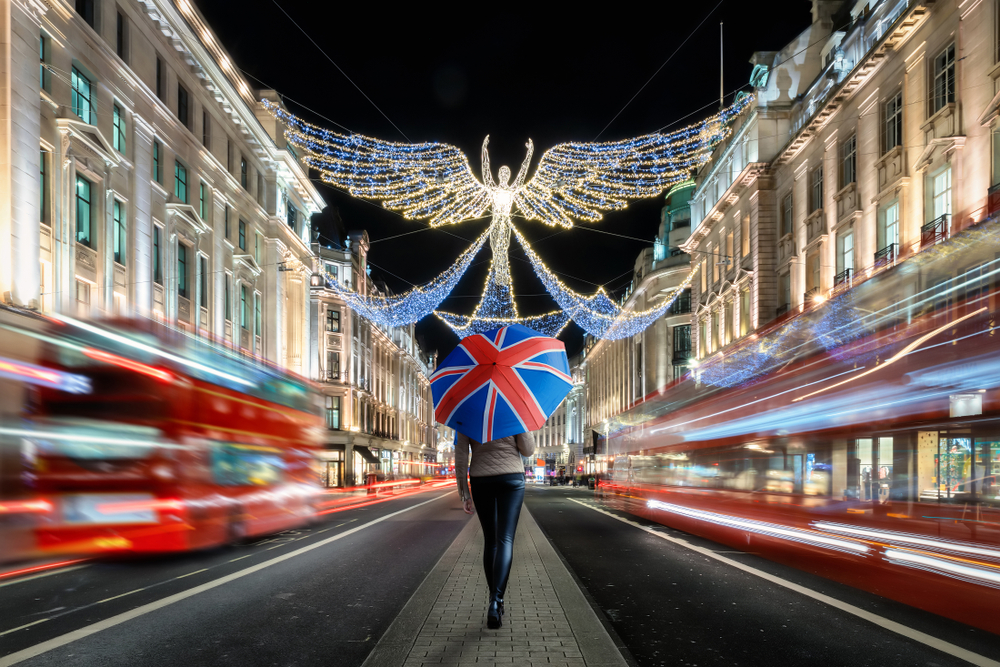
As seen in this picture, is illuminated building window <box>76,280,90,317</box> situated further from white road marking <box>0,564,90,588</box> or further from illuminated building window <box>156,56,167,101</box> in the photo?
white road marking <box>0,564,90,588</box>

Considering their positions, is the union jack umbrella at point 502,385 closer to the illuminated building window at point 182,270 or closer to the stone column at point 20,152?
the stone column at point 20,152

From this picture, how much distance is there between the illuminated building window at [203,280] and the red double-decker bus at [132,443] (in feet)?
74.4

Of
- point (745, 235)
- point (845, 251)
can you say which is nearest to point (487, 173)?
point (845, 251)

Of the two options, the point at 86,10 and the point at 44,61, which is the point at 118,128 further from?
the point at 44,61

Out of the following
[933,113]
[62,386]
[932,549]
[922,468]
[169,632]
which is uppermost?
[933,113]

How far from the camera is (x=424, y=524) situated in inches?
781

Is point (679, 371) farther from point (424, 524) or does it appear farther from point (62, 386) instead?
point (62, 386)

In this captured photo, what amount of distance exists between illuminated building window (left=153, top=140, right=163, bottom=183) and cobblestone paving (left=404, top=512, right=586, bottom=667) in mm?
25404

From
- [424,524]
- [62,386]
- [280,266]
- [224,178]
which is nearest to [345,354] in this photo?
[280,266]

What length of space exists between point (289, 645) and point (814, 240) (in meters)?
29.2

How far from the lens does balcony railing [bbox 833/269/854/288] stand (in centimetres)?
2739

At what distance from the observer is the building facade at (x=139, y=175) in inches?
811

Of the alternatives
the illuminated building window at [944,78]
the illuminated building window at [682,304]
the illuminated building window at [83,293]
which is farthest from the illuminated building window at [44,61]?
the illuminated building window at [682,304]

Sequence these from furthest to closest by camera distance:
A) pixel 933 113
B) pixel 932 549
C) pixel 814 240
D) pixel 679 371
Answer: pixel 679 371 < pixel 814 240 < pixel 933 113 < pixel 932 549
